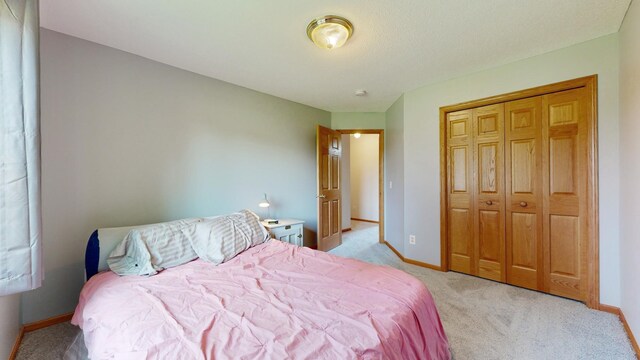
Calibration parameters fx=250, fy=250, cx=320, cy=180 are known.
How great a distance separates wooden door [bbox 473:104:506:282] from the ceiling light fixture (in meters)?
1.86

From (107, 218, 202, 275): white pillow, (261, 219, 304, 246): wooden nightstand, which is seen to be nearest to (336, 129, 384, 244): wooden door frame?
(261, 219, 304, 246): wooden nightstand

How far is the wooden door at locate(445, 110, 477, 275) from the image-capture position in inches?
114

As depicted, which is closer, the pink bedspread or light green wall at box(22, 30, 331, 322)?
the pink bedspread

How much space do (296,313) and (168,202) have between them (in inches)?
77.5

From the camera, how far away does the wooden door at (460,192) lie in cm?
289

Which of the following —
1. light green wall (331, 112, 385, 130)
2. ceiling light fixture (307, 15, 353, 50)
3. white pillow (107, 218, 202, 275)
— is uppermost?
ceiling light fixture (307, 15, 353, 50)

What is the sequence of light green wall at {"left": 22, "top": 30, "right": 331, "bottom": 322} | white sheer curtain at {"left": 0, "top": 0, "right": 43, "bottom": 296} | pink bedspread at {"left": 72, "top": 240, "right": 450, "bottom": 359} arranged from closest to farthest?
pink bedspread at {"left": 72, "top": 240, "right": 450, "bottom": 359}, white sheer curtain at {"left": 0, "top": 0, "right": 43, "bottom": 296}, light green wall at {"left": 22, "top": 30, "right": 331, "bottom": 322}

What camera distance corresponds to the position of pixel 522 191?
257cm

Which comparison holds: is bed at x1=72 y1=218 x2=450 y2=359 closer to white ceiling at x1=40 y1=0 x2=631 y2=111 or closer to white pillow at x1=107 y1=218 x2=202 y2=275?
white pillow at x1=107 y1=218 x2=202 y2=275

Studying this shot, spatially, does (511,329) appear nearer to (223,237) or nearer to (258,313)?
(258,313)

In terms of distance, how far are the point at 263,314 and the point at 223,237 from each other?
1.07 meters

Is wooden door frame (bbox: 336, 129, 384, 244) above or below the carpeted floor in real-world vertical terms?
above

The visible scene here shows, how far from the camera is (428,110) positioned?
10.3 ft

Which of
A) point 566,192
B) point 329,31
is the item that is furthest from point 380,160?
point 329,31
